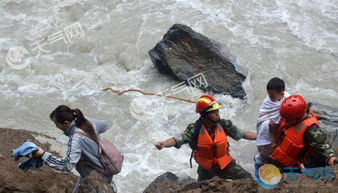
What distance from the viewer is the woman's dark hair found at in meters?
3.79

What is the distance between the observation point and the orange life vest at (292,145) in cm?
381

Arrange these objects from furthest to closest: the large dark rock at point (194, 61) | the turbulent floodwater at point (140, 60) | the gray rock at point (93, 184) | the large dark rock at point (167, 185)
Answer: the large dark rock at point (194, 61) < the turbulent floodwater at point (140, 60) < the large dark rock at point (167, 185) < the gray rock at point (93, 184)

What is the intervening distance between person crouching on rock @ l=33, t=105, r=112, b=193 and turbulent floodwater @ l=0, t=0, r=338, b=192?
237cm

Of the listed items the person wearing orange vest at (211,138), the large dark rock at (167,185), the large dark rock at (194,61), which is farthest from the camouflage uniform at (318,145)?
the large dark rock at (194,61)

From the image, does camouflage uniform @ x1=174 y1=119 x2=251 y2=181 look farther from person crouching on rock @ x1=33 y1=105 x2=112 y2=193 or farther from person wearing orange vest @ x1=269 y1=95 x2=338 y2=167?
person crouching on rock @ x1=33 y1=105 x2=112 y2=193

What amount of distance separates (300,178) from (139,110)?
490 cm

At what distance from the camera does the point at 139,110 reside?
8.52 metres

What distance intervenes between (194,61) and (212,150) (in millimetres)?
5194

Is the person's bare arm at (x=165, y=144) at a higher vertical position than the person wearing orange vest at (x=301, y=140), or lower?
lower

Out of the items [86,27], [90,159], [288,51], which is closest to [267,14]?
[288,51]

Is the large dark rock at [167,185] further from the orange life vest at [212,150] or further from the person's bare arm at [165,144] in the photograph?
the person's bare arm at [165,144]

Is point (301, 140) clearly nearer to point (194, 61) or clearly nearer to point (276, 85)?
point (276, 85)

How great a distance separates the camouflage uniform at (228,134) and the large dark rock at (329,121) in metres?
1.61

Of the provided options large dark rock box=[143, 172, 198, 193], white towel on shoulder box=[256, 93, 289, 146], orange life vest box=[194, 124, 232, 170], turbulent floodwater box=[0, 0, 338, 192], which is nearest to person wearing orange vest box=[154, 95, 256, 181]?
orange life vest box=[194, 124, 232, 170]
